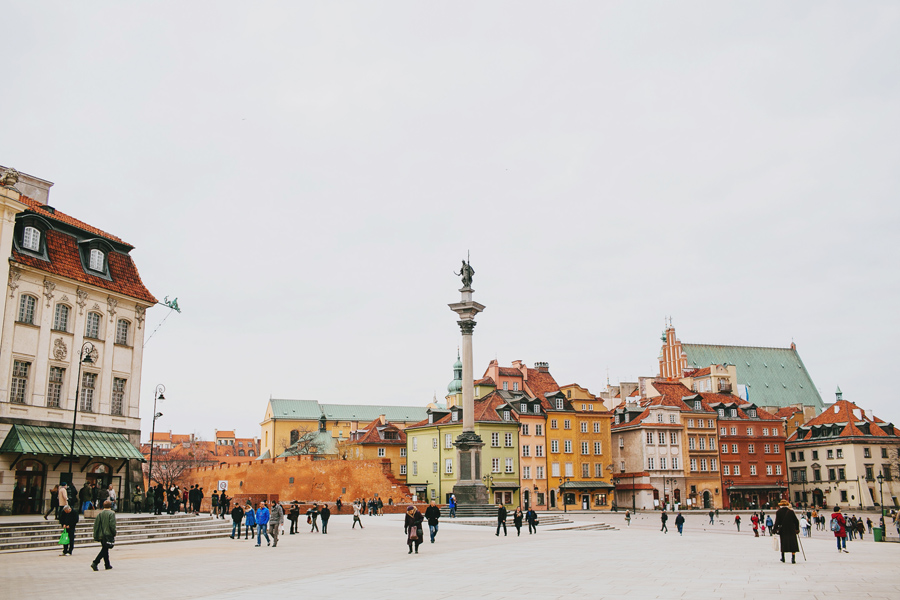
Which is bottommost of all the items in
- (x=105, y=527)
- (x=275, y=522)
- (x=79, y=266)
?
(x=275, y=522)

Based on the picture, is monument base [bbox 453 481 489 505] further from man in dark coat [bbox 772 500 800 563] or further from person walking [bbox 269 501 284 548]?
man in dark coat [bbox 772 500 800 563]

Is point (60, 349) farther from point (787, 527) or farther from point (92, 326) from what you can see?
point (787, 527)

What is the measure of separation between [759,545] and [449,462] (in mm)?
48249

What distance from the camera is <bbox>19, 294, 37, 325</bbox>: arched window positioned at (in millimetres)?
33500

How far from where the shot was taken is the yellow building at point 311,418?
131500 millimetres

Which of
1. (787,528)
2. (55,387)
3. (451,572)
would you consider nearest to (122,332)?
(55,387)

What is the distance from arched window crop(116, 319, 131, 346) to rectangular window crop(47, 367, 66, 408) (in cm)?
356

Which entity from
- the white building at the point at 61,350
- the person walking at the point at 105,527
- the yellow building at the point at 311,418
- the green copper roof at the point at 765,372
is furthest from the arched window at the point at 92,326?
the yellow building at the point at 311,418

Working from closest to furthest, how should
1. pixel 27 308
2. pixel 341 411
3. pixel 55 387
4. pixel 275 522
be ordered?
pixel 275 522 → pixel 27 308 → pixel 55 387 → pixel 341 411

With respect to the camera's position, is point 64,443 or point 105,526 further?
point 64,443

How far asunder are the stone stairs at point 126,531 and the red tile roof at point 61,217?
1375cm

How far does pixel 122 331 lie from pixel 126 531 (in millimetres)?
12401

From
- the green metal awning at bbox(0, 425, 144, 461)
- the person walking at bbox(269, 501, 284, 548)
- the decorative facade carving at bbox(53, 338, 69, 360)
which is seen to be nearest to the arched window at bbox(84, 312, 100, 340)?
the decorative facade carving at bbox(53, 338, 69, 360)

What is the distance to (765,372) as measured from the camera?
107 meters
